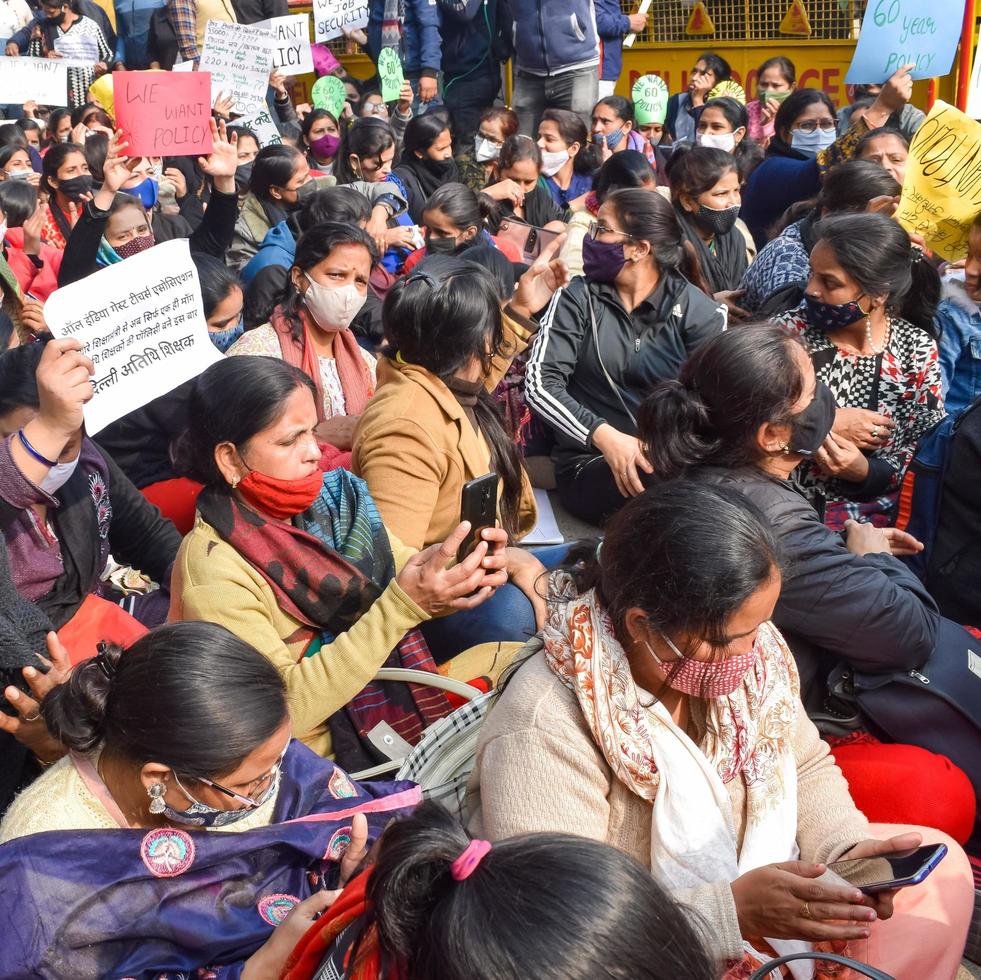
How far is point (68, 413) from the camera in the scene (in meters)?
2.74

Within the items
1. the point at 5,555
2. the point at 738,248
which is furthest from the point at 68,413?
the point at 738,248

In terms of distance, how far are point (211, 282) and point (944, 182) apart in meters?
2.99

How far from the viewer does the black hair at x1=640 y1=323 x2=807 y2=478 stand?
9.23 ft

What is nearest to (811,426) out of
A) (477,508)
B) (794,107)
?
(477,508)

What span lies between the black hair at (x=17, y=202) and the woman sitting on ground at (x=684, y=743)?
15.9 feet

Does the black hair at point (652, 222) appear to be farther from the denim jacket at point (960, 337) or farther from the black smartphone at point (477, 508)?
the black smartphone at point (477, 508)

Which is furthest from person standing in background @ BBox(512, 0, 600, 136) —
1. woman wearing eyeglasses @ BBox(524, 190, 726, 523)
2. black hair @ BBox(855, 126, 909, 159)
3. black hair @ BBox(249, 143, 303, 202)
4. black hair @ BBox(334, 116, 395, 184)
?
woman wearing eyeglasses @ BBox(524, 190, 726, 523)

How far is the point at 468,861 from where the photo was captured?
1.32 metres

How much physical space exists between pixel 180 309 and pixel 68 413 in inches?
38.5

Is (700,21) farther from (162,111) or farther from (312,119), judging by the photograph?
(162,111)

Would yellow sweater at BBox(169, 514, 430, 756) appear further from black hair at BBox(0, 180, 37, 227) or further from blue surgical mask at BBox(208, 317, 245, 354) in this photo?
black hair at BBox(0, 180, 37, 227)

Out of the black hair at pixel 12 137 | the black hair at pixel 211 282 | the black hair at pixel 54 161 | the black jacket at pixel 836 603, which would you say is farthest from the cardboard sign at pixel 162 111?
the black hair at pixel 12 137

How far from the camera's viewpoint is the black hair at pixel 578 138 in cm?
791

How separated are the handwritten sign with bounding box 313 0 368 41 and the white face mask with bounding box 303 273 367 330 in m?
5.88
